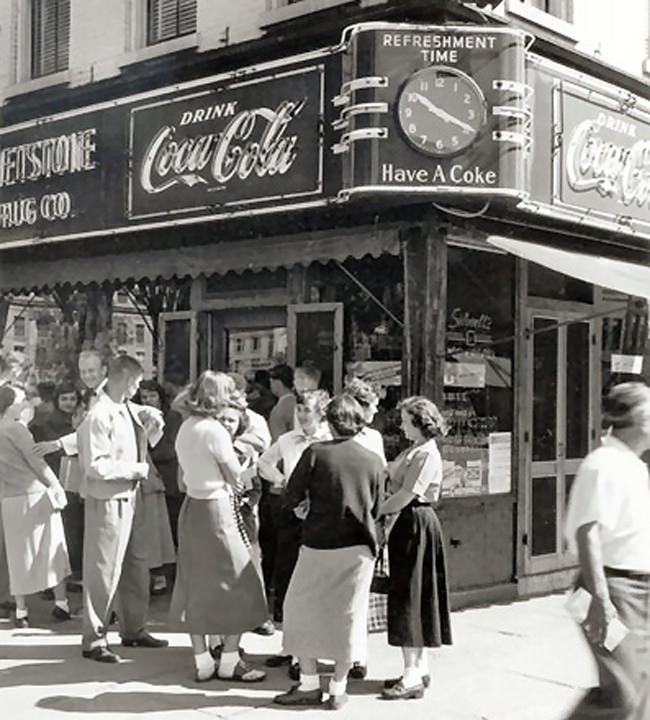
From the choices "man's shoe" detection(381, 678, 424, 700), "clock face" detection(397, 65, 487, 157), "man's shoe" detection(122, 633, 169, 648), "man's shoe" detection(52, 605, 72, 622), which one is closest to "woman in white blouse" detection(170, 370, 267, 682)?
"man's shoe" detection(381, 678, 424, 700)

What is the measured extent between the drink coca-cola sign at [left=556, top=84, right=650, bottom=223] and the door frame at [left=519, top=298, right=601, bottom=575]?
101cm

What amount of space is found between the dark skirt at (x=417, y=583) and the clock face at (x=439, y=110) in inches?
109

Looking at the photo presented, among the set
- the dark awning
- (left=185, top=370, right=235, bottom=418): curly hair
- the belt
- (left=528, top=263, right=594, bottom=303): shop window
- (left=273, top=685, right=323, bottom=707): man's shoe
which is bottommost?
(left=273, top=685, right=323, bottom=707): man's shoe

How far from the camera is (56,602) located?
761 cm

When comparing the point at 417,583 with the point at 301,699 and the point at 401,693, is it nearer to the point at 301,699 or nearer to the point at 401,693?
the point at 401,693

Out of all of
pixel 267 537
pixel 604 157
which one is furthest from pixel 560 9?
pixel 267 537

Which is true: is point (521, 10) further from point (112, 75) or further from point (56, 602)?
point (56, 602)

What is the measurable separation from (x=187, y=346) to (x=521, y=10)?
14.2ft

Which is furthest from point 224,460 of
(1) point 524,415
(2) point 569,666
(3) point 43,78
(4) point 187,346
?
(3) point 43,78

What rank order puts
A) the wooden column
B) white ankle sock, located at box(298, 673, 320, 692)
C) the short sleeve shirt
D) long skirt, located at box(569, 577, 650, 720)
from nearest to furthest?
long skirt, located at box(569, 577, 650, 720), the short sleeve shirt, white ankle sock, located at box(298, 673, 320, 692), the wooden column

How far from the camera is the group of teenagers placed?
540 centimetres

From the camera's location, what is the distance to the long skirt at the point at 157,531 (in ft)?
24.1

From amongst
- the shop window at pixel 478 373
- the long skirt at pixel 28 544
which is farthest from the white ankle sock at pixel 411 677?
the long skirt at pixel 28 544

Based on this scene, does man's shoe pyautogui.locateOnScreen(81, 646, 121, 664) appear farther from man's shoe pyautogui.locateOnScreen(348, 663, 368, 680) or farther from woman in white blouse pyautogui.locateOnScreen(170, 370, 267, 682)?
man's shoe pyautogui.locateOnScreen(348, 663, 368, 680)
